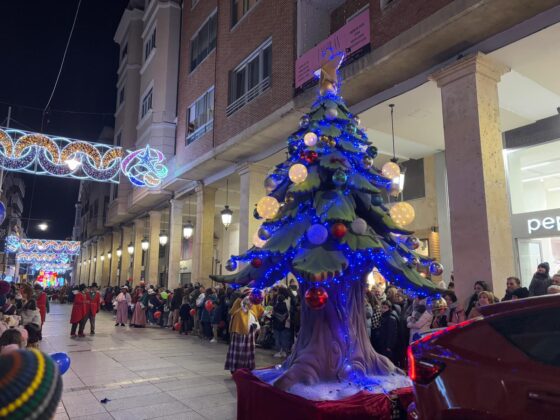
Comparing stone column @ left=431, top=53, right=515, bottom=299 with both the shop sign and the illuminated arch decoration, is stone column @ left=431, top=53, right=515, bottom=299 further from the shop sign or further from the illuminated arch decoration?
the illuminated arch decoration

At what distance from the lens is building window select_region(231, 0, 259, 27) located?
1578cm

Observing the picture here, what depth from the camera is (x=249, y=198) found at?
1530cm

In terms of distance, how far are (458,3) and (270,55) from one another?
762 centimetres

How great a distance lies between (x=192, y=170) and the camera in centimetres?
1797

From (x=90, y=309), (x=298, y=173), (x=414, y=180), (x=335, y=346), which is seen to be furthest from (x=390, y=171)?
(x=90, y=309)

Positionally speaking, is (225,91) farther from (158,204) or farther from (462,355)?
(462,355)

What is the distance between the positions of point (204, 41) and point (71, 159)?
25.7 ft

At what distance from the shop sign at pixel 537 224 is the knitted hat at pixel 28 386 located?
1222cm

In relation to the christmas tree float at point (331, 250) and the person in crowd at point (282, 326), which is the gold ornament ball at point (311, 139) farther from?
the person in crowd at point (282, 326)

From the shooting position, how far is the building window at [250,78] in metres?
14.2

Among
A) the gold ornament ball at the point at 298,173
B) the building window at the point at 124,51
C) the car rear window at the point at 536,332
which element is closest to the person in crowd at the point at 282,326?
the gold ornament ball at the point at 298,173

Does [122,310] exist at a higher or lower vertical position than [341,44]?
lower

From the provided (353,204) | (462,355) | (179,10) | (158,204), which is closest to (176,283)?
(158,204)

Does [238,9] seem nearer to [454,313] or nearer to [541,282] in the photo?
[454,313]
